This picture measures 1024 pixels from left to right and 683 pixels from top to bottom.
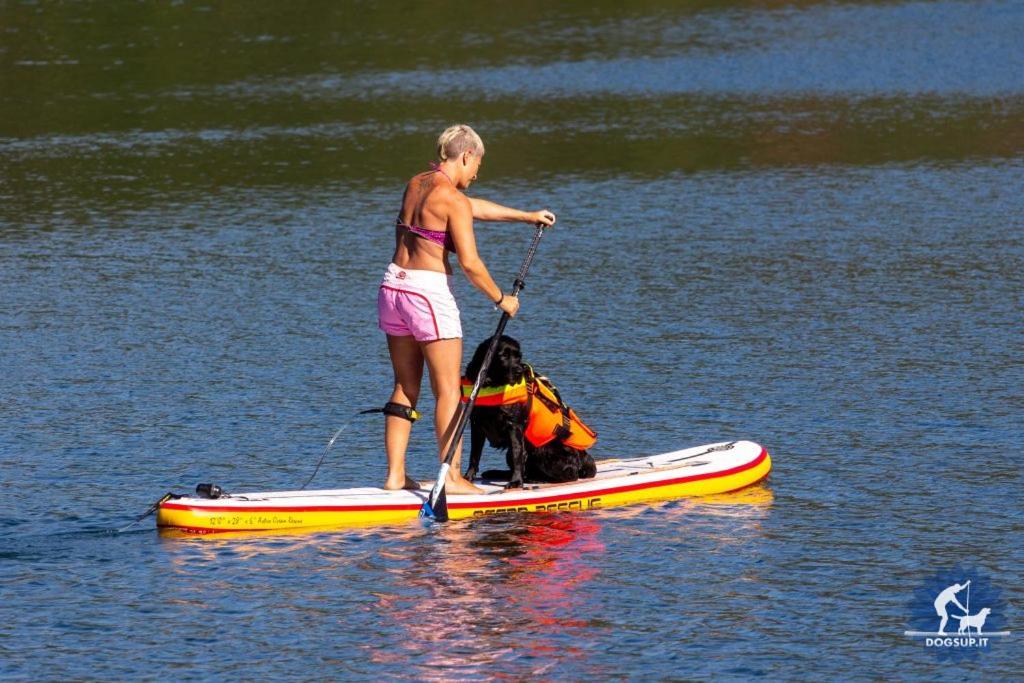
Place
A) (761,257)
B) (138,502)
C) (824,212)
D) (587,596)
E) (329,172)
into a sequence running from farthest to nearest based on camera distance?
(329,172) < (824,212) < (761,257) < (138,502) < (587,596)

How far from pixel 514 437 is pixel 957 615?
2.74 meters

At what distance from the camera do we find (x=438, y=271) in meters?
9.09

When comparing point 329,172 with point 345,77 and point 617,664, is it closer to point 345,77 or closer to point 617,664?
point 345,77

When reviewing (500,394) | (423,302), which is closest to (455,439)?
(500,394)

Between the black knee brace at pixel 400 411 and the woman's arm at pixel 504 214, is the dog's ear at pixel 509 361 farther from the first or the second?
the woman's arm at pixel 504 214

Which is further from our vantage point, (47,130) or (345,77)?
(345,77)

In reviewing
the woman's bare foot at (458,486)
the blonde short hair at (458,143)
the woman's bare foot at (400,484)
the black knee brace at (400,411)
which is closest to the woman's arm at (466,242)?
the blonde short hair at (458,143)

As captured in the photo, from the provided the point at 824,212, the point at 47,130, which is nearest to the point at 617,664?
the point at 824,212

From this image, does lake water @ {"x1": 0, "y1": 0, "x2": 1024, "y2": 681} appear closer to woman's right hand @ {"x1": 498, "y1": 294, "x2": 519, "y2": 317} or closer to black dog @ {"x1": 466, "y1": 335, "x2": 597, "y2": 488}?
black dog @ {"x1": 466, "y1": 335, "x2": 597, "y2": 488}

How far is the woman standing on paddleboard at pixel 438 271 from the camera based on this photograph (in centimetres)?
902

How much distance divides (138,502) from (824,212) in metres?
10.7

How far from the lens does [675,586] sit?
813 centimetres

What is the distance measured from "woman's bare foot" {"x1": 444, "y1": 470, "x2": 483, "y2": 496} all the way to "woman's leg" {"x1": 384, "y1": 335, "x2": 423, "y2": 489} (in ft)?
0.57

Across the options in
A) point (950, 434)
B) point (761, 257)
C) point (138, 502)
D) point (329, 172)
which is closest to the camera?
point (138, 502)
